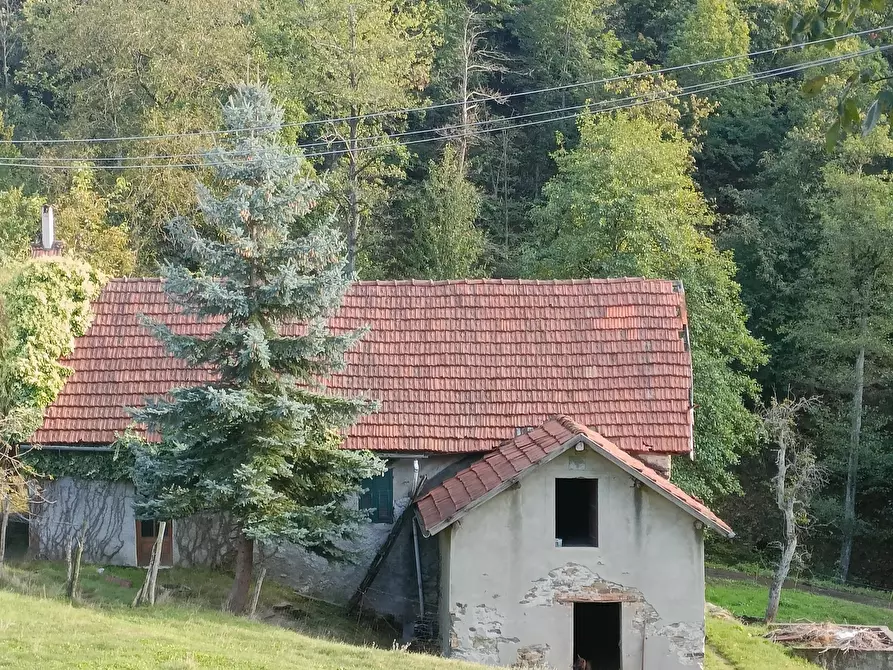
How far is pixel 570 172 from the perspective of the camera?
32.0 metres

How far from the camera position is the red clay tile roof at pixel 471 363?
18859mm

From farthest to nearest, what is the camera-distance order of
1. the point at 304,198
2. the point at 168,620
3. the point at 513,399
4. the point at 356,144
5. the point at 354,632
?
the point at 356,144
the point at 513,399
the point at 354,632
the point at 304,198
the point at 168,620

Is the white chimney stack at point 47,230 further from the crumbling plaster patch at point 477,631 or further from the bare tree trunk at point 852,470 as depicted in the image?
the bare tree trunk at point 852,470

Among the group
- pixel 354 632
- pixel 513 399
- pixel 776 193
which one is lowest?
pixel 354 632

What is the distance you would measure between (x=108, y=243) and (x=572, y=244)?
1290cm

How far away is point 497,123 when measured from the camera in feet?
133

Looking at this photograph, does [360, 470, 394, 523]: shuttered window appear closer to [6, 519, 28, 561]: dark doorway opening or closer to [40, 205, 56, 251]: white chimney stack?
[6, 519, 28, 561]: dark doorway opening

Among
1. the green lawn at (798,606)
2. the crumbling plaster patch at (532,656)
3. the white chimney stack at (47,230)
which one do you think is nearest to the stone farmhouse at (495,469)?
the crumbling plaster patch at (532,656)

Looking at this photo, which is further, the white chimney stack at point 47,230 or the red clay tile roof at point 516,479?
the white chimney stack at point 47,230

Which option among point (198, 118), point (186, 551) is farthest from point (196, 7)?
point (186, 551)

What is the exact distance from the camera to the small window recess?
53.0 feet

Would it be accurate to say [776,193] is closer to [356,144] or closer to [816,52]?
[816,52]

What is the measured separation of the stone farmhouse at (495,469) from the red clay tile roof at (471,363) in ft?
0.11

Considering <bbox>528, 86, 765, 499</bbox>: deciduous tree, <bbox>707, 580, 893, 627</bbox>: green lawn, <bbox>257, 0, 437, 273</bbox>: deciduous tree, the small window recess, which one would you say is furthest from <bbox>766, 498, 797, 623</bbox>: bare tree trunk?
<bbox>257, 0, 437, 273</bbox>: deciduous tree
